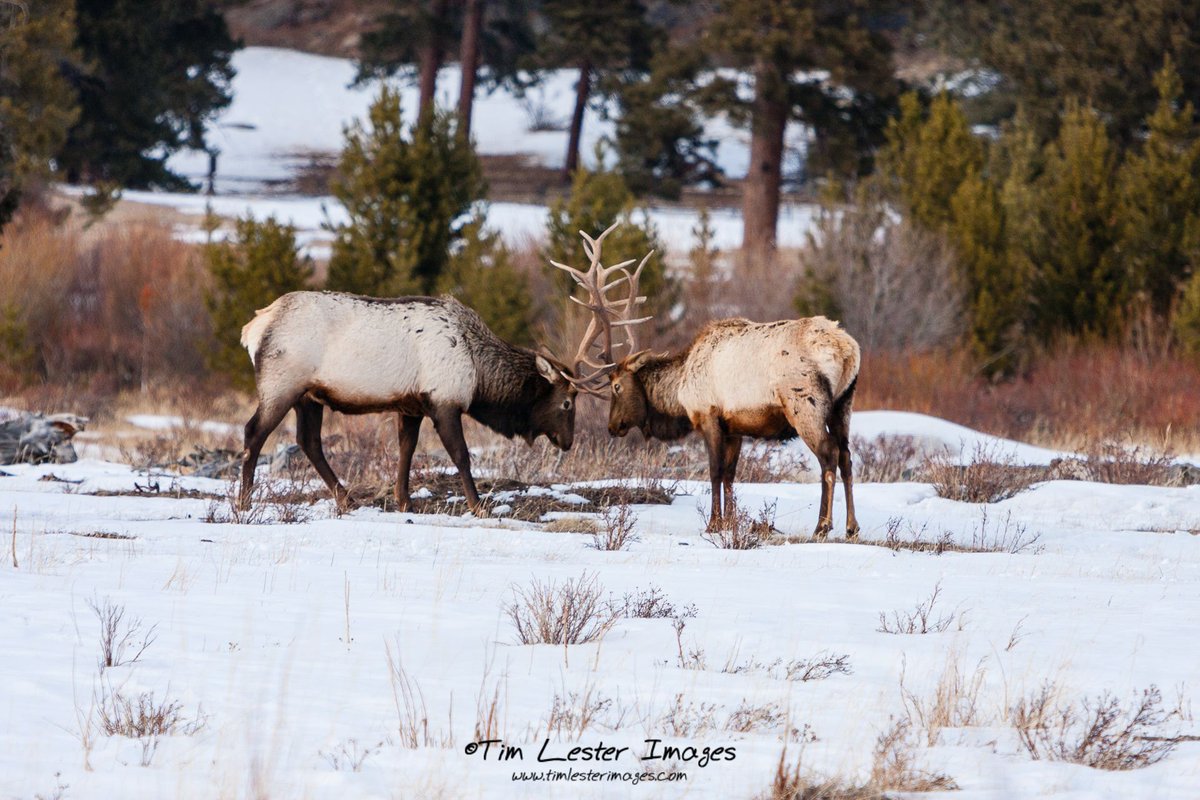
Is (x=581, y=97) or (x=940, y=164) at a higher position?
(x=581, y=97)

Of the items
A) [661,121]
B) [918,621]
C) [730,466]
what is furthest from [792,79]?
[918,621]

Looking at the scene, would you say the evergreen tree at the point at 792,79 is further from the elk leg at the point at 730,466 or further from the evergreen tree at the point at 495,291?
the elk leg at the point at 730,466

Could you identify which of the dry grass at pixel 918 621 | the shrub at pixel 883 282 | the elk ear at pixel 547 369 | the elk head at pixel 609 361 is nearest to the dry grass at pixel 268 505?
the elk ear at pixel 547 369

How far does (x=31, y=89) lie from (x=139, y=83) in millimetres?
12748

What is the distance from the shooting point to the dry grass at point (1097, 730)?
175 inches

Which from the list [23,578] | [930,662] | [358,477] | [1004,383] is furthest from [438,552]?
[1004,383]

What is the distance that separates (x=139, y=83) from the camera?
36594mm

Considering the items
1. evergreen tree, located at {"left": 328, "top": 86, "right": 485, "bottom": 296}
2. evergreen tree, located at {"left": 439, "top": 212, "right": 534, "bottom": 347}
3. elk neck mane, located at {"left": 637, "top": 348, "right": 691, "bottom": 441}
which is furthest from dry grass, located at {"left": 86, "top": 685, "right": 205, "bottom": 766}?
evergreen tree, located at {"left": 328, "top": 86, "right": 485, "bottom": 296}

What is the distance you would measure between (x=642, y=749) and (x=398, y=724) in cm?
72

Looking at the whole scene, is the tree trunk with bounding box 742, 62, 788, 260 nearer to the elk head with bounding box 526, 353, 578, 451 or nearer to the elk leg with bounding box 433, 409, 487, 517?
the elk head with bounding box 526, 353, 578, 451

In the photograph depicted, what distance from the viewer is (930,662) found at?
543 centimetres

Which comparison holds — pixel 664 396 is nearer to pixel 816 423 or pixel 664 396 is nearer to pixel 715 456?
pixel 715 456

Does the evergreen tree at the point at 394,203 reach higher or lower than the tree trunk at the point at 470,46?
lower

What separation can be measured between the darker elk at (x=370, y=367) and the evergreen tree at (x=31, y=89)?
43.3 feet
